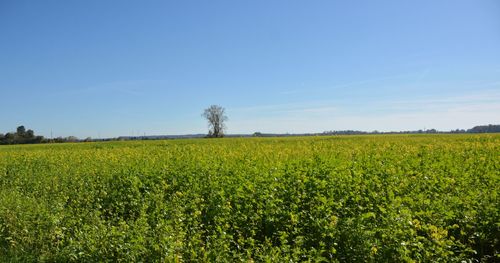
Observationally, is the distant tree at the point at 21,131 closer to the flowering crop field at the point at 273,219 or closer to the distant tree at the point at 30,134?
the distant tree at the point at 30,134

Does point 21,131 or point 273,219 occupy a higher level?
point 21,131

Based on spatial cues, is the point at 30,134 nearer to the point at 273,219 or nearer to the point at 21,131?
the point at 21,131

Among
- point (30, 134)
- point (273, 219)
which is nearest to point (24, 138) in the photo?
point (30, 134)

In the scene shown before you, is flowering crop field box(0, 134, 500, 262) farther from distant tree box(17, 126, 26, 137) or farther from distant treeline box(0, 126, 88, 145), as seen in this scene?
distant tree box(17, 126, 26, 137)

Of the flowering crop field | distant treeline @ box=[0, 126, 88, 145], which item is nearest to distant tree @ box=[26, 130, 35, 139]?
distant treeline @ box=[0, 126, 88, 145]

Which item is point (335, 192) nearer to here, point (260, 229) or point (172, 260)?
point (260, 229)

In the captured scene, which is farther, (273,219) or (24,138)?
(24,138)

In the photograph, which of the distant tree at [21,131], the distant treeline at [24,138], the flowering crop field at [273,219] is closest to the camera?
the flowering crop field at [273,219]

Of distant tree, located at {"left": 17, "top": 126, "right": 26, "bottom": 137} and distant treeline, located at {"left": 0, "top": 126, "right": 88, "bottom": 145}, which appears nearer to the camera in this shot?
distant treeline, located at {"left": 0, "top": 126, "right": 88, "bottom": 145}

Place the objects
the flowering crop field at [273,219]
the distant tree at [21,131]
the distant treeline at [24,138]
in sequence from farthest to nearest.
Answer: the distant tree at [21,131], the distant treeline at [24,138], the flowering crop field at [273,219]

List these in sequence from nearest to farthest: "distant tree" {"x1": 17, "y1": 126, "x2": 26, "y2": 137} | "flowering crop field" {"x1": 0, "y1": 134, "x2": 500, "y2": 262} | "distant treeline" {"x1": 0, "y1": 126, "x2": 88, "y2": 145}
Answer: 1. "flowering crop field" {"x1": 0, "y1": 134, "x2": 500, "y2": 262}
2. "distant treeline" {"x1": 0, "y1": 126, "x2": 88, "y2": 145}
3. "distant tree" {"x1": 17, "y1": 126, "x2": 26, "y2": 137}

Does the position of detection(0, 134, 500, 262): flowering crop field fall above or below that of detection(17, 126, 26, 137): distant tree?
below

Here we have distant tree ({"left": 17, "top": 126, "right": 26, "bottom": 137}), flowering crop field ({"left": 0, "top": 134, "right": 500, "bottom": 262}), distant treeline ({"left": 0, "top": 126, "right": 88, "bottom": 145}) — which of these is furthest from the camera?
distant tree ({"left": 17, "top": 126, "right": 26, "bottom": 137})

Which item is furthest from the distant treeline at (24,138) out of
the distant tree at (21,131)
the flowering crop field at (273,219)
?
the flowering crop field at (273,219)
